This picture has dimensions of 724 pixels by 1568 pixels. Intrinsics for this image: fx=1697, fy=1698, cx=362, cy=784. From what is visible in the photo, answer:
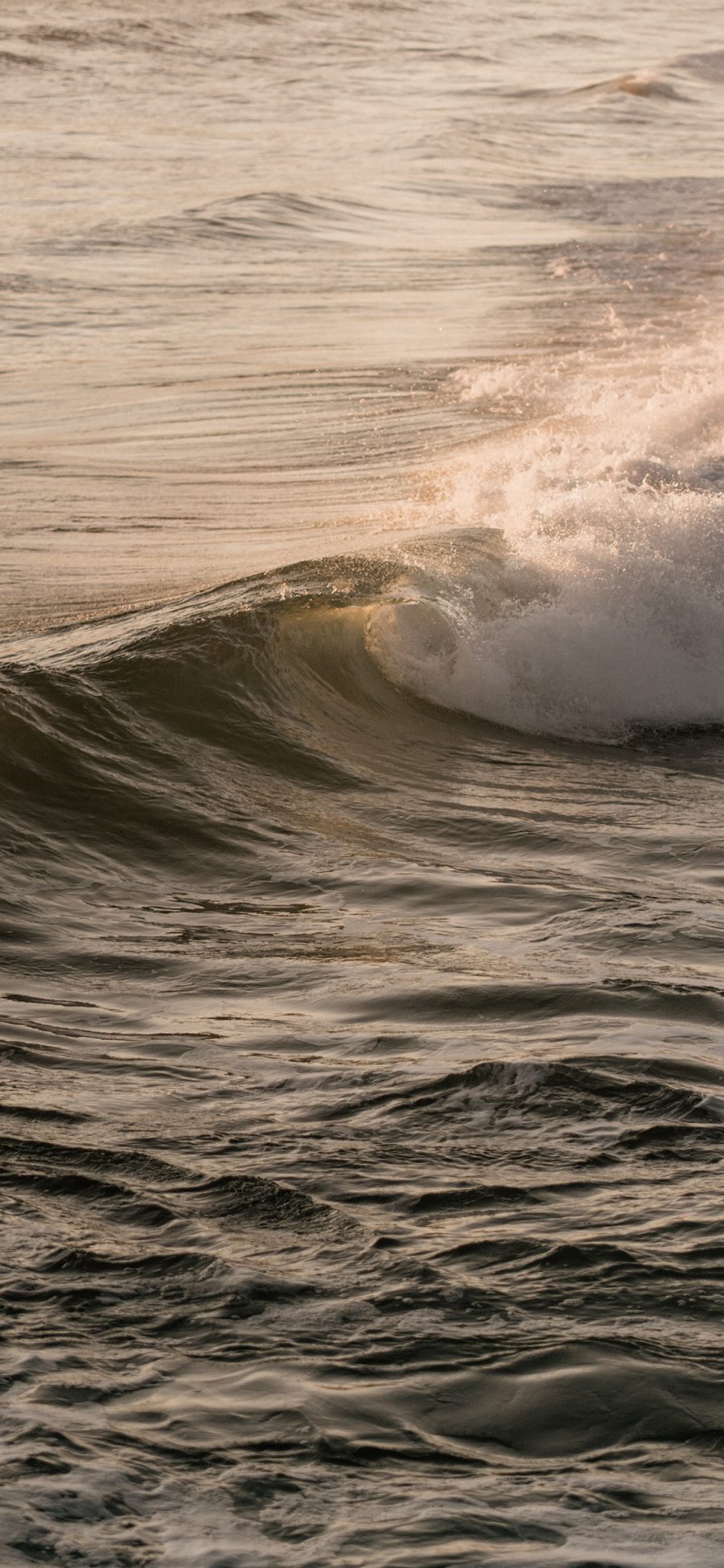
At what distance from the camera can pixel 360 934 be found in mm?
5266

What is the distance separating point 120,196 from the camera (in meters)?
21.6

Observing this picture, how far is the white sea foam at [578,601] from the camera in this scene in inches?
311

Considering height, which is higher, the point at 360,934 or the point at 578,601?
the point at 578,601

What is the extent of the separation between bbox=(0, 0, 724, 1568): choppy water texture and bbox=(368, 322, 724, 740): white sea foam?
A: 28 mm

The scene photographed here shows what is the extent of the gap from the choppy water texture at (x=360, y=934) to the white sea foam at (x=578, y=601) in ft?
0.09

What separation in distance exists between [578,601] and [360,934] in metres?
3.56

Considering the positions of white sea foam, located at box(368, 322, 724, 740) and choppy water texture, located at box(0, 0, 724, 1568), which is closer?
choppy water texture, located at box(0, 0, 724, 1568)

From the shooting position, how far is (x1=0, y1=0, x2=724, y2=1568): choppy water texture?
286 cm

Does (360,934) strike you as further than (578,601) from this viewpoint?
No

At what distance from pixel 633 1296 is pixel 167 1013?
180 centimetres

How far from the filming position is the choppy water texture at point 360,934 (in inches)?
113

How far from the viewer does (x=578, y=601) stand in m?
8.38

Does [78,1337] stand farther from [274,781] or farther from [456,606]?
[456,606]

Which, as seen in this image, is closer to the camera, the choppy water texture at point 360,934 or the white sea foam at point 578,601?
the choppy water texture at point 360,934
